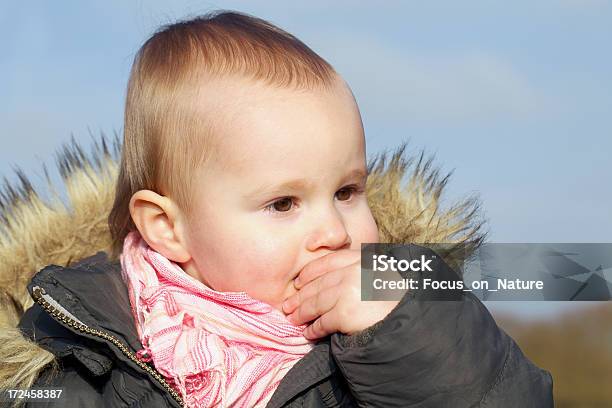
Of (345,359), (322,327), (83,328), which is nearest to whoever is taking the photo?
(345,359)

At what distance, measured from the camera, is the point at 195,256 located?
2203 millimetres

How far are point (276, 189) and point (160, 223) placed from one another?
0.42 meters

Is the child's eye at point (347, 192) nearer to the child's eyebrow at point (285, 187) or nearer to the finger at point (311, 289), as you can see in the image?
the child's eyebrow at point (285, 187)

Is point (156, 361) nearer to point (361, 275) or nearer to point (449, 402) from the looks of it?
point (361, 275)

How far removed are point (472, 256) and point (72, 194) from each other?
1.39 m

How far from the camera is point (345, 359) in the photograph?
1842 mm

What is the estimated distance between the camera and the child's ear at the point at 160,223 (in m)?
2.24

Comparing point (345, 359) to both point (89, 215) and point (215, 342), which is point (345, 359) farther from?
point (89, 215)

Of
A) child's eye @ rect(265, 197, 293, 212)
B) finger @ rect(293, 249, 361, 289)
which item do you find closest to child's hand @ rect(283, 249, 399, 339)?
finger @ rect(293, 249, 361, 289)

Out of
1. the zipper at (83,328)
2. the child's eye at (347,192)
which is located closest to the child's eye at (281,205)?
the child's eye at (347,192)

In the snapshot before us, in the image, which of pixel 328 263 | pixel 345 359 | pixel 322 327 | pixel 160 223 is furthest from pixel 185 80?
pixel 345 359

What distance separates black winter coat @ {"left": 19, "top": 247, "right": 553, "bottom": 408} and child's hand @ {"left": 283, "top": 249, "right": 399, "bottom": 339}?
4 centimetres

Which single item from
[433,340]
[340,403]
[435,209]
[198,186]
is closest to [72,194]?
A: [198,186]

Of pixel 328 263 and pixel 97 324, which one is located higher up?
pixel 328 263
